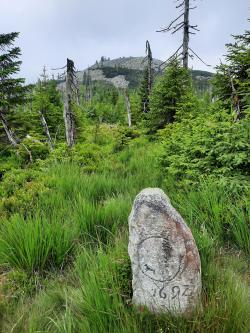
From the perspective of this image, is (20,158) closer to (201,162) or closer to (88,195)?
(88,195)

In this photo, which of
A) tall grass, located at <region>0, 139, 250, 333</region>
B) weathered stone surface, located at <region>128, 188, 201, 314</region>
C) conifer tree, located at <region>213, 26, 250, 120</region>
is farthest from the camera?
conifer tree, located at <region>213, 26, 250, 120</region>

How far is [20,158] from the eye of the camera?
12.0 m

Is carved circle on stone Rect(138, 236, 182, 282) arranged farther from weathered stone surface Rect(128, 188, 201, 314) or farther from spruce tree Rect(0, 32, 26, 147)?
spruce tree Rect(0, 32, 26, 147)

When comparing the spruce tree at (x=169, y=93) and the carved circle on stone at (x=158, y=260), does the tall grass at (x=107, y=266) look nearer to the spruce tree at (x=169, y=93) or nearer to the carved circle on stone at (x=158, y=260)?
the carved circle on stone at (x=158, y=260)

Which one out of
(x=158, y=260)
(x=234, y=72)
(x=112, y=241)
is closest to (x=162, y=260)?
(x=158, y=260)

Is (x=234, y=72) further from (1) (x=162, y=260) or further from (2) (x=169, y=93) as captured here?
(1) (x=162, y=260)

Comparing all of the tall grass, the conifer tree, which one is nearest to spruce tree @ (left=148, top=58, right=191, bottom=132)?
the conifer tree

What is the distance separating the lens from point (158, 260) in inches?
101

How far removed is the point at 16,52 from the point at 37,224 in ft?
43.3

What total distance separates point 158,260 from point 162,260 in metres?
0.03

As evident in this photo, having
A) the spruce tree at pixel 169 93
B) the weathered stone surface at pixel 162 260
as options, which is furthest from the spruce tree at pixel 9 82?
the weathered stone surface at pixel 162 260

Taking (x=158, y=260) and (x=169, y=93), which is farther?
(x=169, y=93)

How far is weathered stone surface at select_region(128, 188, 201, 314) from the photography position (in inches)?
97.4

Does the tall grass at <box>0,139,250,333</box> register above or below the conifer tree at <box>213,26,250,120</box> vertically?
below
